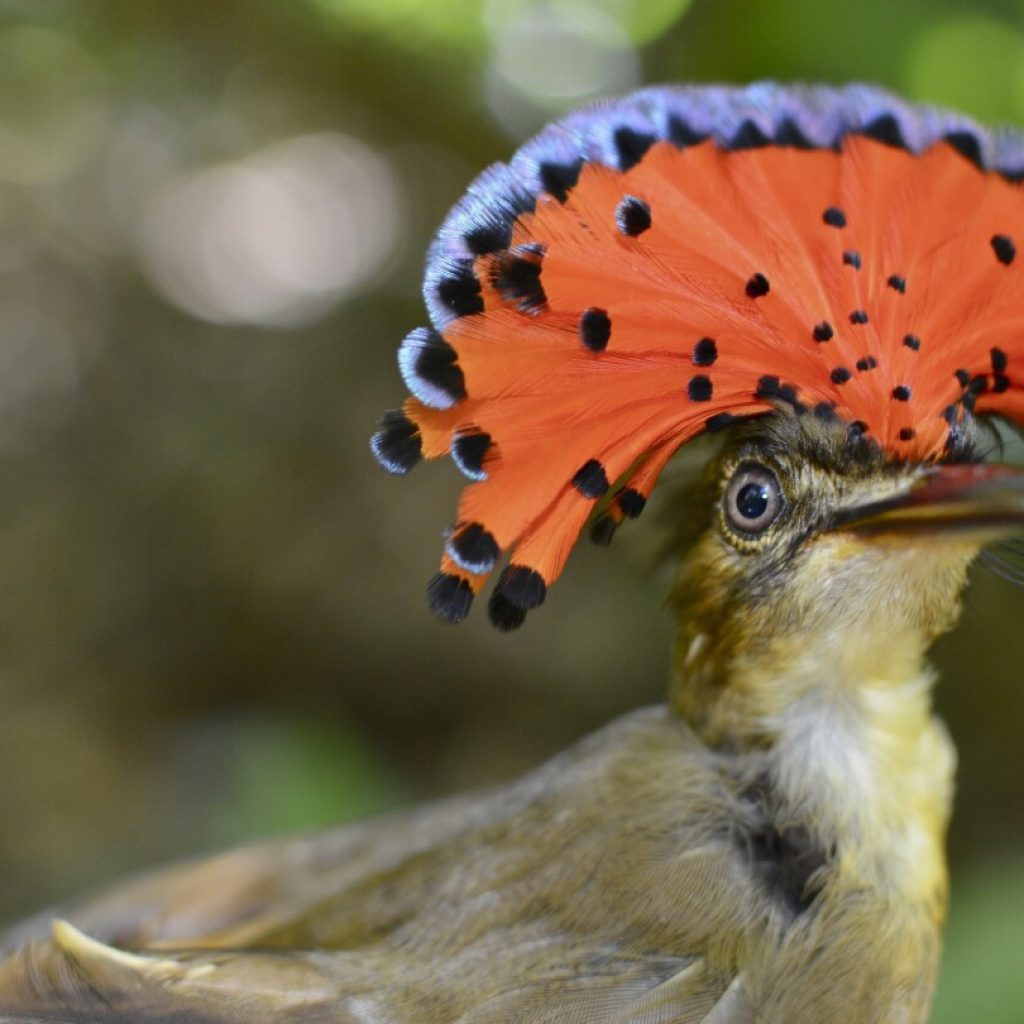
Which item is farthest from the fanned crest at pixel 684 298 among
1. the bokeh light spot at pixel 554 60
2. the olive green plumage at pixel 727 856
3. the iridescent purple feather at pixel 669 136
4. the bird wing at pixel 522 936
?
the bokeh light spot at pixel 554 60

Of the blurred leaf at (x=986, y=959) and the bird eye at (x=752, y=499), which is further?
the blurred leaf at (x=986, y=959)

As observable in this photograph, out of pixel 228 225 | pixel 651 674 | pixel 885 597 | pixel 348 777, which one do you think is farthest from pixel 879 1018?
pixel 228 225

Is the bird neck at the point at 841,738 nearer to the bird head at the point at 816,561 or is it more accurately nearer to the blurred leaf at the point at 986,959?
the bird head at the point at 816,561

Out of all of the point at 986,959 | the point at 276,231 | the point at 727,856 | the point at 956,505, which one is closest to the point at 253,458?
the point at 276,231

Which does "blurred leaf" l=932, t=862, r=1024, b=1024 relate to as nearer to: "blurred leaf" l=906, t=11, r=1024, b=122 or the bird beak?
the bird beak

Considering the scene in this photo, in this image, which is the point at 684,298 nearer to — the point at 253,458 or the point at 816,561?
the point at 816,561

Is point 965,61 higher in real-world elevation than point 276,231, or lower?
lower
